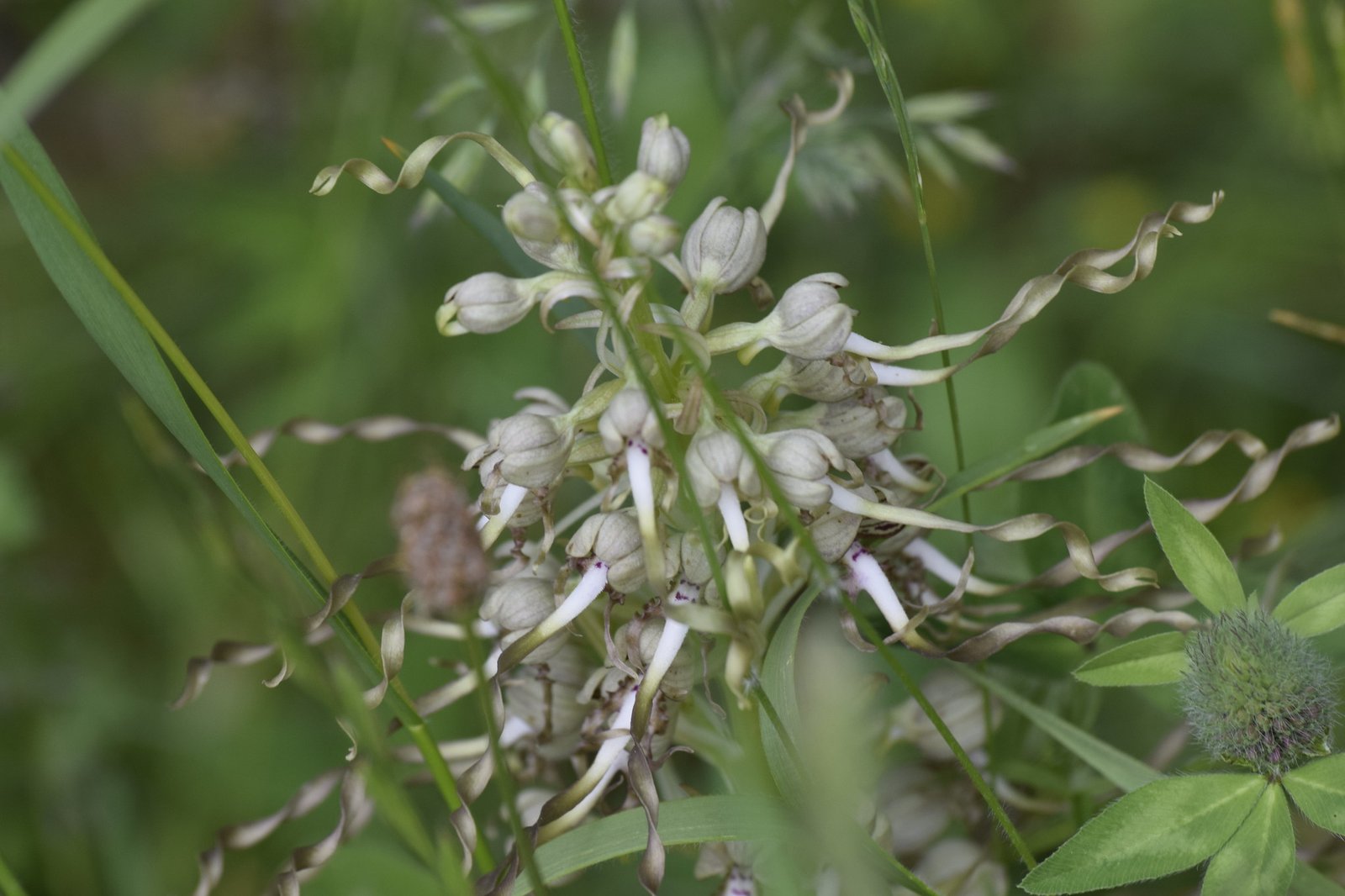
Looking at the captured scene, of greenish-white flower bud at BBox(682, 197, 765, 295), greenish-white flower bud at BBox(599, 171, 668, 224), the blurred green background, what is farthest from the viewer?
the blurred green background

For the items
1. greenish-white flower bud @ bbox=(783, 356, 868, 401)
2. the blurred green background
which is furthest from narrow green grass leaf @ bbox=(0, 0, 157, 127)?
the blurred green background

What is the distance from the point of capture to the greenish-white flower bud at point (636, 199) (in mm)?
730

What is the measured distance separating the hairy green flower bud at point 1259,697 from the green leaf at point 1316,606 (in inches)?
Answer: 2.0

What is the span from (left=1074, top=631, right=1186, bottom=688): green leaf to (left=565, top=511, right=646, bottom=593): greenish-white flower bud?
0.33m

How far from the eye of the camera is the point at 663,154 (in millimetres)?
772

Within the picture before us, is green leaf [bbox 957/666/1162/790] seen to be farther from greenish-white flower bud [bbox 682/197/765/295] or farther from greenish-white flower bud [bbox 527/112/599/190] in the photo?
greenish-white flower bud [bbox 527/112/599/190]

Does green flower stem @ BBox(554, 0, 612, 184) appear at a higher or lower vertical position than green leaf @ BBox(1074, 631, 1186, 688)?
higher

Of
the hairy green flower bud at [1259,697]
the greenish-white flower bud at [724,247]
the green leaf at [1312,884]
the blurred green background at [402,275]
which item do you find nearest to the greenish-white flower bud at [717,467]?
the greenish-white flower bud at [724,247]

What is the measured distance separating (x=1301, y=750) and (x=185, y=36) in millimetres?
2245

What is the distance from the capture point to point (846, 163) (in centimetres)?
156

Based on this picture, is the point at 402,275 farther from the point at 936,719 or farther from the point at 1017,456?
the point at 936,719

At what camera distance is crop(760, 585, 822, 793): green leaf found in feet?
2.64

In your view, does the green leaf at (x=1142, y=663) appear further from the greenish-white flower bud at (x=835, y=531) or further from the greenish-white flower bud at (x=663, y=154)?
the greenish-white flower bud at (x=663, y=154)

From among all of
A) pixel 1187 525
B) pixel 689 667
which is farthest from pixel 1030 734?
pixel 689 667
